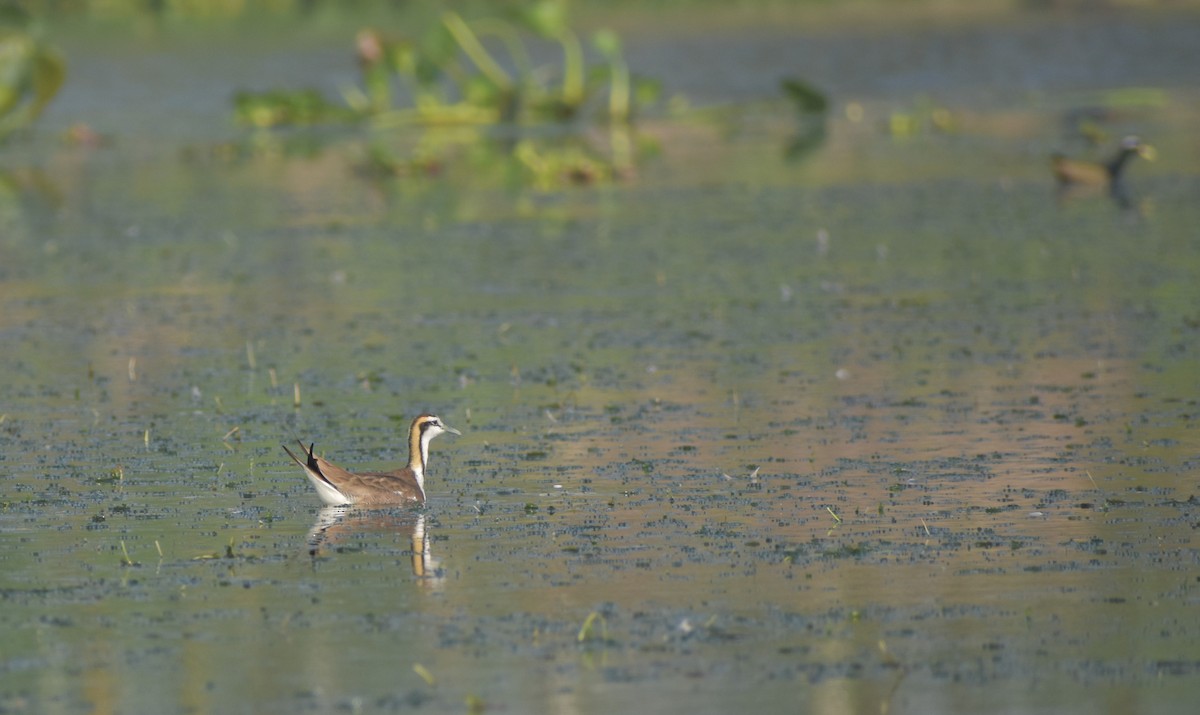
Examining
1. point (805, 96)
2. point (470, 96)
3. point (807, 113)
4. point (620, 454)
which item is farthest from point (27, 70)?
point (807, 113)

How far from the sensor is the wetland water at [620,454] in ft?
29.1

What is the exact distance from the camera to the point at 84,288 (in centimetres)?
2114

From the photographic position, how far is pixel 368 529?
11.5 metres

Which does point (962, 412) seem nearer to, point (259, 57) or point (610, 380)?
point (610, 380)

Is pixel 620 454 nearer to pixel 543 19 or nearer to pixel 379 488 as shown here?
pixel 379 488

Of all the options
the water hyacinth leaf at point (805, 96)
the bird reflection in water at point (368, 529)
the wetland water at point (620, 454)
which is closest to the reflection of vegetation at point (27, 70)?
the wetland water at point (620, 454)

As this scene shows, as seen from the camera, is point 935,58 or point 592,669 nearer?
point 592,669

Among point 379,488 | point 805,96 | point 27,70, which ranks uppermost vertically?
point 805,96

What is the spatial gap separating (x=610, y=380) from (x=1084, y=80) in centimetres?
2989

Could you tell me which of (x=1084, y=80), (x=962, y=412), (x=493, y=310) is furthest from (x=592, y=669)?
(x=1084, y=80)

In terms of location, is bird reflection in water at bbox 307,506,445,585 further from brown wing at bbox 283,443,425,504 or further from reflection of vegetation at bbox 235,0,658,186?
reflection of vegetation at bbox 235,0,658,186

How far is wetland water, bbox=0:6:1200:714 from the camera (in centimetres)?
886

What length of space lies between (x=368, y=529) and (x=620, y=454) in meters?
2.12

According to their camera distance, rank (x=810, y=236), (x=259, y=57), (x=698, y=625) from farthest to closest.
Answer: (x=259, y=57)
(x=810, y=236)
(x=698, y=625)
